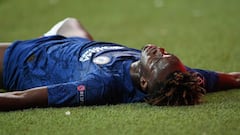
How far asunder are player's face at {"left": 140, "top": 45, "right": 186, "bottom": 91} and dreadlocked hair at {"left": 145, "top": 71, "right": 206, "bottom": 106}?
3 cm

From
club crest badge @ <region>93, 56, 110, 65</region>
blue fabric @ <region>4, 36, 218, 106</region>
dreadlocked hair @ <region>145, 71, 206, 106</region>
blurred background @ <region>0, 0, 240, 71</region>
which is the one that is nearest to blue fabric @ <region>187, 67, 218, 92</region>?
blue fabric @ <region>4, 36, 218, 106</region>

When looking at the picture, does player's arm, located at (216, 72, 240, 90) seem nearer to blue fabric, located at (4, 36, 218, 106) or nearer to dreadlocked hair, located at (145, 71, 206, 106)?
blue fabric, located at (4, 36, 218, 106)

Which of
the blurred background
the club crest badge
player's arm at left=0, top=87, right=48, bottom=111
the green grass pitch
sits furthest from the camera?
the blurred background

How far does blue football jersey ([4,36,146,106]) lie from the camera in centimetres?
262

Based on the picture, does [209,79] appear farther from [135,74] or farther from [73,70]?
[73,70]

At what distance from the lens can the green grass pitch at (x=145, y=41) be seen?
2.31 meters

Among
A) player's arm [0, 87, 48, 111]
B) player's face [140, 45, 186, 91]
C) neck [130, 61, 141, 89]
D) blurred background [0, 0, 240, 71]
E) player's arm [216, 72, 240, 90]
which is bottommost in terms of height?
blurred background [0, 0, 240, 71]

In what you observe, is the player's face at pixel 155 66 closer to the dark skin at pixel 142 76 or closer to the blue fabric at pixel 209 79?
the dark skin at pixel 142 76

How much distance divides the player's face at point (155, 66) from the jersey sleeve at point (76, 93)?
0.67 ft

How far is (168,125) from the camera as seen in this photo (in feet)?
7.54

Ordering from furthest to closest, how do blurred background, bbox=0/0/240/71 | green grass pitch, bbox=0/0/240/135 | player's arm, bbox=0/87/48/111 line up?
blurred background, bbox=0/0/240/71 < player's arm, bbox=0/87/48/111 < green grass pitch, bbox=0/0/240/135

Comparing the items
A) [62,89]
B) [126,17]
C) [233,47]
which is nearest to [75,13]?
[126,17]

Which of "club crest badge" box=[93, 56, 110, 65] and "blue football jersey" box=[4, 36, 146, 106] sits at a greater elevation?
"club crest badge" box=[93, 56, 110, 65]

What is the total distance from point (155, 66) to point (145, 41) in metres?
2.10
